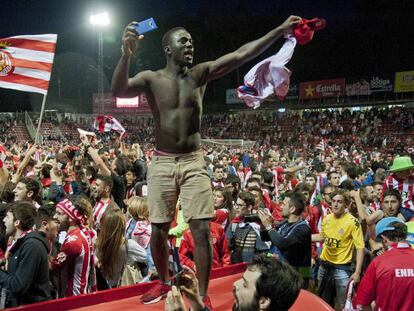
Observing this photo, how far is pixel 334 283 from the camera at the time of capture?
17.2ft

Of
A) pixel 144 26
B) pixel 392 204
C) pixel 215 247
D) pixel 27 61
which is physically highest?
pixel 27 61

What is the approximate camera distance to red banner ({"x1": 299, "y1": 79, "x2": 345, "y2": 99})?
31062 mm

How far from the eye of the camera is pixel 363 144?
85.8ft

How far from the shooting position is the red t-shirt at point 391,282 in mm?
3490

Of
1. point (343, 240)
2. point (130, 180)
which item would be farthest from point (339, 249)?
point (130, 180)

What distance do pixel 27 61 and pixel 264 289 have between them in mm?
5442

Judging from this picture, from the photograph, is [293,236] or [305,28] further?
[293,236]

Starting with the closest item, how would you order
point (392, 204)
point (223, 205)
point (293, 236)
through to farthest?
point (293, 236) → point (392, 204) → point (223, 205)

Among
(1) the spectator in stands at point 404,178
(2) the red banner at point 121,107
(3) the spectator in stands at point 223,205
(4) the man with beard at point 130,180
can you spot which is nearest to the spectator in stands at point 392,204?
(1) the spectator in stands at point 404,178

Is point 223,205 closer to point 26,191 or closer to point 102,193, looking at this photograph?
point 102,193

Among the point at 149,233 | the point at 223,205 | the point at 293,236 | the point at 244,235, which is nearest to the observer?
the point at 293,236

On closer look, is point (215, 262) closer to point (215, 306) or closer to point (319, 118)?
point (215, 306)

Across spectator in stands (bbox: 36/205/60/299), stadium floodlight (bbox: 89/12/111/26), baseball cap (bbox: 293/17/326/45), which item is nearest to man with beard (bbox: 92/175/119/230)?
spectator in stands (bbox: 36/205/60/299)

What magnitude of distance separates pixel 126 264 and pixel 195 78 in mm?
2078
